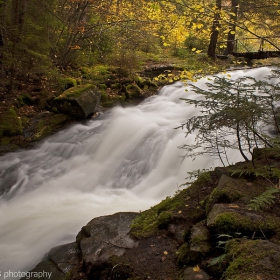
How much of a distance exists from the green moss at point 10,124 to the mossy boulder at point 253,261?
7.77 m

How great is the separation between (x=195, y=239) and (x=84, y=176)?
180 inches

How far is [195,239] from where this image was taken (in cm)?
270

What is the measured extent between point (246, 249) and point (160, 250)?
1188 mm

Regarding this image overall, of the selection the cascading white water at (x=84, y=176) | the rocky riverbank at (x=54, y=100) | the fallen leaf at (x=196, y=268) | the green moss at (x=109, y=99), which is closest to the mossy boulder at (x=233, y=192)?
the fallen leaf at (x=196, y=268)

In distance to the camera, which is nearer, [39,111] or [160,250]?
[160,250]

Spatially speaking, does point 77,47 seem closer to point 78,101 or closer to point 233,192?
point 78,101

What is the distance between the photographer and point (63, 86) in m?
10.5

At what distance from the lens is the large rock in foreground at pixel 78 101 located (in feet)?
29.9

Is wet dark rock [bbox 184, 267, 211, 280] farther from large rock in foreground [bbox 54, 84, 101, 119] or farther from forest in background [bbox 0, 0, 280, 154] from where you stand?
large rock in foreground [bbox 54, 84, 101, 119]

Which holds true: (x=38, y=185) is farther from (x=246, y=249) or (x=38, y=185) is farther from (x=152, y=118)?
(x=246, y=249)

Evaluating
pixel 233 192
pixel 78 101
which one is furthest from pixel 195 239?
pixel 78 101

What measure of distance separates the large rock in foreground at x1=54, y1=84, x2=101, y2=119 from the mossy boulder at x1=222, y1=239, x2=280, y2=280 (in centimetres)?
783

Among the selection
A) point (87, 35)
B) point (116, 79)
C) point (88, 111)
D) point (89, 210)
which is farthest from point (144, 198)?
point (87, 35)

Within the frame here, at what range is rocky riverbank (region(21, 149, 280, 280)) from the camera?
7.09 feet
